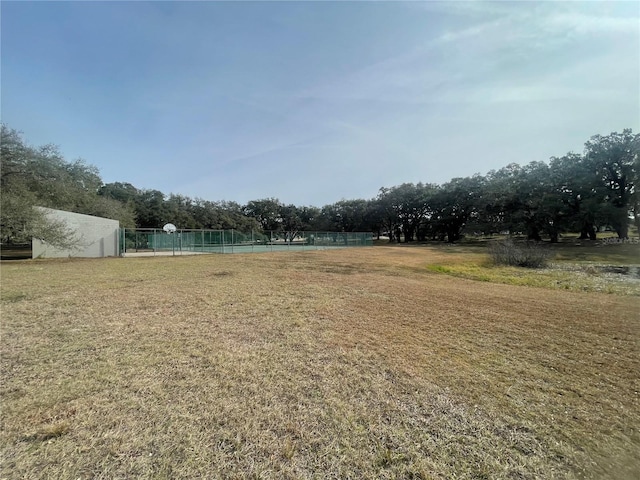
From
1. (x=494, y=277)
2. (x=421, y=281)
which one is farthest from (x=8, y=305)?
(x=494, y=277)

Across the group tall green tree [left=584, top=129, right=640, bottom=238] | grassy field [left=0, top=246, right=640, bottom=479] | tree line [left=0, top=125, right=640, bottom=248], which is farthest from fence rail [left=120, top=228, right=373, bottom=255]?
tall green tree [left=584, top=129, right=640, bottom=238]

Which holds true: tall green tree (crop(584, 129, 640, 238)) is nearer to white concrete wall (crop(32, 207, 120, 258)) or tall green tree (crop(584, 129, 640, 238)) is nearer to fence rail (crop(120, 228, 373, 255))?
fence rail (crop(120, 228, 373, 255))

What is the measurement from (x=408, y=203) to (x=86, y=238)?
124 ft

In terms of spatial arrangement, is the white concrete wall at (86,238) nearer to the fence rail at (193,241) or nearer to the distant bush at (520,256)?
the fence rail at (193,241)

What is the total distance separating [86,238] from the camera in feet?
57.6

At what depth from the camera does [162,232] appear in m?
23.1

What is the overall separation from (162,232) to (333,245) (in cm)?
1636

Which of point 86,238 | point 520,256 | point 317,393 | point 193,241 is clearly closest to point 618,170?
point 520,256

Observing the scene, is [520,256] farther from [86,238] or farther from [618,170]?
[86,238]

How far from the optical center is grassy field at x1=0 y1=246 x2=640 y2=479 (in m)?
1.75

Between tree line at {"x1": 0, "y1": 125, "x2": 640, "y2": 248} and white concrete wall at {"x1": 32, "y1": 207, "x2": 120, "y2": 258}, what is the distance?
6.05 feet

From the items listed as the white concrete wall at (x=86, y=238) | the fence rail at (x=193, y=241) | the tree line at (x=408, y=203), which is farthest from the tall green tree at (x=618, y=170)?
Answer: the white concrete wall at (x=86, y=238)

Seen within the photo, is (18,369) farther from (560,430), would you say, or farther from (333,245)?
(333,245)

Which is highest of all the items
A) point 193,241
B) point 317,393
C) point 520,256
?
point 193,241
